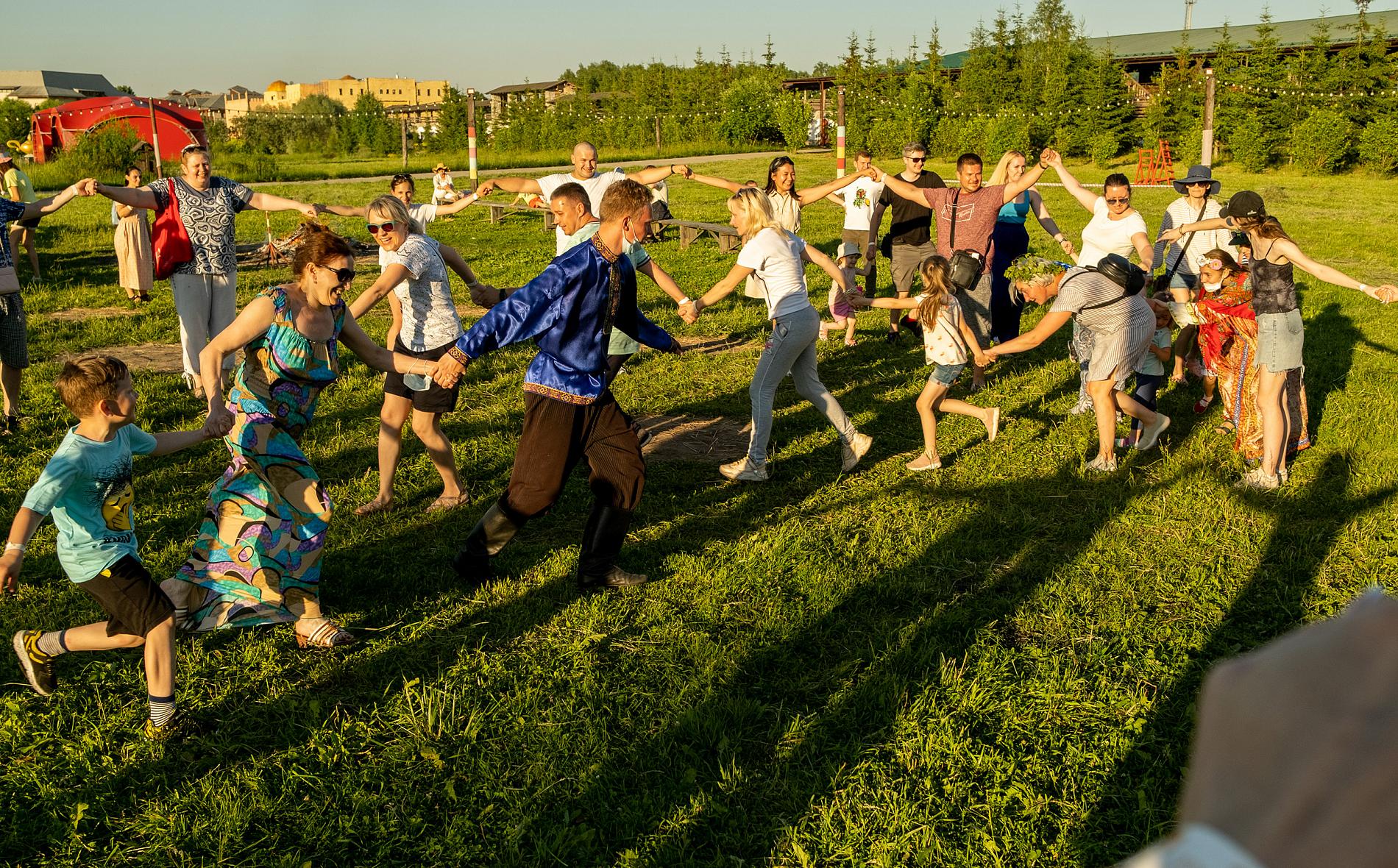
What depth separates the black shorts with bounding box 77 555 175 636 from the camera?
409 centimetres

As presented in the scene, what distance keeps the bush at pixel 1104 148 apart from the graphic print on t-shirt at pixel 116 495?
36290 millimetres

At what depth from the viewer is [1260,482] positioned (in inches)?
269

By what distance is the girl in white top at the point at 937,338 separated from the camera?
7.36m

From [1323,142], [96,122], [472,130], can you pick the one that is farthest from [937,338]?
[96,122]

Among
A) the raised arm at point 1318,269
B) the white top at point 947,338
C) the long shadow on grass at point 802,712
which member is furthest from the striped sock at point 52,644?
the raised arm at point 1318,269

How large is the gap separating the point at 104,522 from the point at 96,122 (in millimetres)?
43342

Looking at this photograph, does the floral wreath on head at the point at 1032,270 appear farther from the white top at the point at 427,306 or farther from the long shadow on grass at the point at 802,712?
the white top at the point at 427,306

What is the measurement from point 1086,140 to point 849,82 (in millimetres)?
12387

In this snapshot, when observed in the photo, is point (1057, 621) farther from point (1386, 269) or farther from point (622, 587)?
point (1386, 269)

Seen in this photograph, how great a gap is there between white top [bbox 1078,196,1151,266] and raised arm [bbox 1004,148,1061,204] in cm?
55

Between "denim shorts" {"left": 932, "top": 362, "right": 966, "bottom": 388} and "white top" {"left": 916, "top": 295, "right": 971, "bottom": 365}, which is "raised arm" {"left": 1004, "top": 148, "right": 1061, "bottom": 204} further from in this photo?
"denim shorts" {"left": 932, "top": 362, "right": 966, "bottom": 388}

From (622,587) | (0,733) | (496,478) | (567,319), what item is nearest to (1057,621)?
(622,587)

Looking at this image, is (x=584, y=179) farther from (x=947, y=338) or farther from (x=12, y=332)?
(x=12, y=332)

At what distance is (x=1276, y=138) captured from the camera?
32.2 meters
